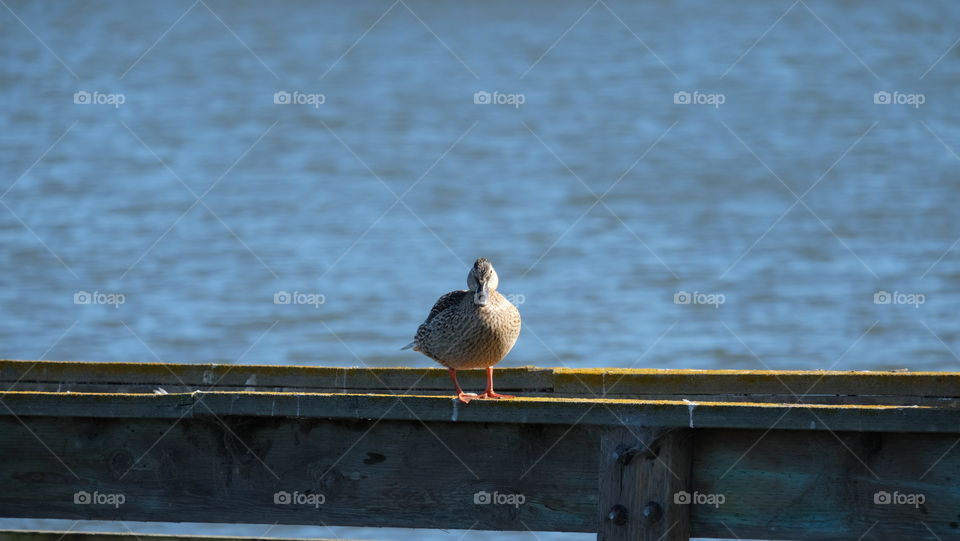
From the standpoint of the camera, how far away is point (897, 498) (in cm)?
395

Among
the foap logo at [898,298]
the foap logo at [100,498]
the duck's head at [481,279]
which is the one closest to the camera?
the foap logo at [100,498]

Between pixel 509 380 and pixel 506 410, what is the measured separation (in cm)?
141

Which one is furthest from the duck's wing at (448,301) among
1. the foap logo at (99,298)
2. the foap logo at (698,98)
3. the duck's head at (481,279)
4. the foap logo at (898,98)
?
the foap logo at (898,98)

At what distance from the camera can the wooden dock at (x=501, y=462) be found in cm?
397

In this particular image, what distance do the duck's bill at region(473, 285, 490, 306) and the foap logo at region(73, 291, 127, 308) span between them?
1033 cm

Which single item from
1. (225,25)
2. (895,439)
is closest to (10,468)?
(895,439)

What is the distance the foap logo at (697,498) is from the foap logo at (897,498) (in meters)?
0.44

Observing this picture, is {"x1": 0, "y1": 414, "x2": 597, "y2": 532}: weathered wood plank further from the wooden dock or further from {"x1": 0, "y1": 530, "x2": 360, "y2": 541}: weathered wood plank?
{"x1": 0, "y1": 530, "x2": 360, "y2": 541}: weathered wood plank

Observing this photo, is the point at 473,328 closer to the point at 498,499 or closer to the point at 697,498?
the point at 498,499

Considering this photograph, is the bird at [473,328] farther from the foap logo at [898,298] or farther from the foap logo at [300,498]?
the foap logo at [898,298]

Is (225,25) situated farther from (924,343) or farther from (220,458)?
(220,458)

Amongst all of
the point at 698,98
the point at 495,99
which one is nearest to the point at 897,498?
the point at 495,99

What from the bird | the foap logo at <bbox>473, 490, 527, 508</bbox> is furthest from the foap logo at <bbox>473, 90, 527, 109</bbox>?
the foap logo at <bbox>473, 490, 527, 508</bbox>

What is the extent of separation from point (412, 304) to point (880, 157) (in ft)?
36.1
